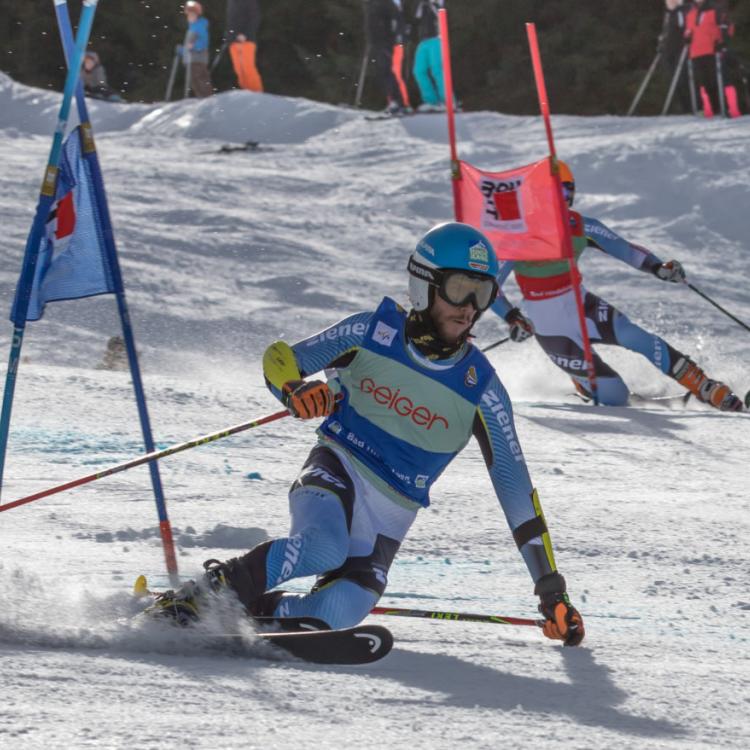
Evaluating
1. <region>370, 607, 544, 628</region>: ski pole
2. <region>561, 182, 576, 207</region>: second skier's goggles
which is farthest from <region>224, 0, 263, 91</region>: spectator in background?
<region>370, 607, 544, 628</region>: ski pole

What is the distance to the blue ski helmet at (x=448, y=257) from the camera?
407cm

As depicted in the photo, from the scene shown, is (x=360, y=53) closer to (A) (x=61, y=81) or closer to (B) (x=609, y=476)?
(A) (x=61, y=81)

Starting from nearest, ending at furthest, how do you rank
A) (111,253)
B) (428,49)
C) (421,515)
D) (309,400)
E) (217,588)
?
(217,588) < (309,400) < (111,253) < (421,515) < (428,49)

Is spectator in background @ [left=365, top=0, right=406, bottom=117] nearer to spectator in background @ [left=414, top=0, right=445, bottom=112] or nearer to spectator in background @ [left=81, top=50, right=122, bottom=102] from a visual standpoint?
spectator in background @ [left=414, top=0, right=445, bottom=112]

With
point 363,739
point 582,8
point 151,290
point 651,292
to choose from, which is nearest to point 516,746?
point 363,739

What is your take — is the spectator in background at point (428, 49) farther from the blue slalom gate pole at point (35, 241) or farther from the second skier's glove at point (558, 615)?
the second skier's glove at point (558, 615)

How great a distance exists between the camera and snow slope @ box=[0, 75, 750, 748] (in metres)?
3.10

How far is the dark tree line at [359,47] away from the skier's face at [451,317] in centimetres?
1888

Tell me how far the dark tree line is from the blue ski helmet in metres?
18.8

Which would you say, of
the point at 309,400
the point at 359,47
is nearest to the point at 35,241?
the point at 309,400

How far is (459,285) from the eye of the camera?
4.08 meters

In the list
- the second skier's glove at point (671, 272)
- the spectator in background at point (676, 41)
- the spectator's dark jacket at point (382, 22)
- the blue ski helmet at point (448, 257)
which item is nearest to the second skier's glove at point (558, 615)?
the blue ski helmet at point (448, 257)

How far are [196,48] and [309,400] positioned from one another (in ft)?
53.6

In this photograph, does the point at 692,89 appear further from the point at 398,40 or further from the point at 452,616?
the point at 452,616
